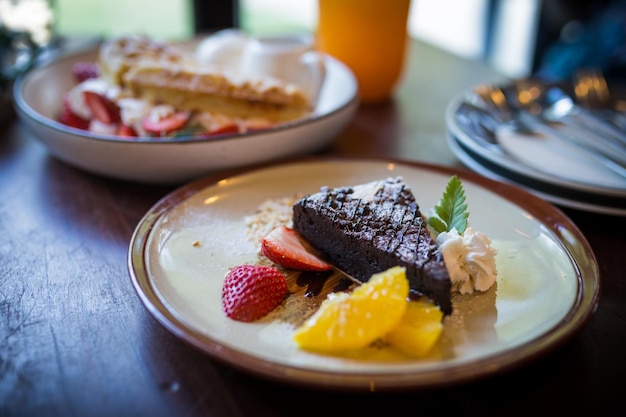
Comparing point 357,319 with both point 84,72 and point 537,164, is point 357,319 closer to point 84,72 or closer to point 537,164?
point 537,164

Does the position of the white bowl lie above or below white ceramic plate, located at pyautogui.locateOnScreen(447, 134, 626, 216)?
above

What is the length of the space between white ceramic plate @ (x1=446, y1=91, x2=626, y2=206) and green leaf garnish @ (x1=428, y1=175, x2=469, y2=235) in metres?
0.28

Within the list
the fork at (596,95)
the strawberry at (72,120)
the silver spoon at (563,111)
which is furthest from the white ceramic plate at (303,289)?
the fork at (596,95)

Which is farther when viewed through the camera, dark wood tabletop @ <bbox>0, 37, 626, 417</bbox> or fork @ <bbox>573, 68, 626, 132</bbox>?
fork @ <bbox>573, 68, 626, 132</bbox>

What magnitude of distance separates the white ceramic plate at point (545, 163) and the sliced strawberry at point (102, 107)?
84cm

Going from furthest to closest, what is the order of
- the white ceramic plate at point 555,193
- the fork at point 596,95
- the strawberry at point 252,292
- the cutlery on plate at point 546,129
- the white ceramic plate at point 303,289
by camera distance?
the fork at point 596,95 → the cutlery on plate at point 546,129 → the white ceramic plate at point 555,193 → the strawberry at point 252,292 → the white ceramic plate at point 303,289

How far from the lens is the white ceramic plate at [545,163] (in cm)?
113

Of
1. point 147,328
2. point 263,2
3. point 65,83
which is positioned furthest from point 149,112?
point 263,2

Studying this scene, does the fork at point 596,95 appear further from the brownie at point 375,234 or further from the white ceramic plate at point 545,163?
the brownie at point 375,234

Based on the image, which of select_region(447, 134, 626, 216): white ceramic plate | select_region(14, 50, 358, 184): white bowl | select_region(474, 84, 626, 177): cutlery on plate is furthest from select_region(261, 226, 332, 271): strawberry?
select_region(474, 84, 626, 177): cutlery on plate

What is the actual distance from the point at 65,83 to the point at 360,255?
1180 millimetres

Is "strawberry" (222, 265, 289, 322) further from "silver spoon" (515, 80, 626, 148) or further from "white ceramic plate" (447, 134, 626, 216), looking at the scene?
"silver spoon" (515, 80, 626, 148)

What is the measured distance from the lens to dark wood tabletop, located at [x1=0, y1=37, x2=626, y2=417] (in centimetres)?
73

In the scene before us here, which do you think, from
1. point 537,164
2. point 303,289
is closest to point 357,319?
point 303,289
